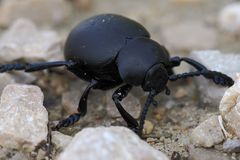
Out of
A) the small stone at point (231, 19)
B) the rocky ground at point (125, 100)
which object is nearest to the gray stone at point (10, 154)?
the rocky ground at point (125, 100)

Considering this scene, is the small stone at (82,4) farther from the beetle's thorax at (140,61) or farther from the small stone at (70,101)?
the beetle's thorax at (140,61)

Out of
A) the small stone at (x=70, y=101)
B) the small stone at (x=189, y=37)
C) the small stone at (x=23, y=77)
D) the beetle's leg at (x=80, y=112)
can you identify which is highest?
the small stone at (x=189, y=37)

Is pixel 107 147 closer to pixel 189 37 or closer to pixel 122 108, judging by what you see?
pixel 122 108

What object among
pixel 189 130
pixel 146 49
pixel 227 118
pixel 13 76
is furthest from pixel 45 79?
pixel 227 118

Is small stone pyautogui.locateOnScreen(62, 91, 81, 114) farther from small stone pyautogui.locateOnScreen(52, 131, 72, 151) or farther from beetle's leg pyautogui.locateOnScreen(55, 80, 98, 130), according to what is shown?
small stone pyautogui.locateOnScreen(52, 131, 72, 151)

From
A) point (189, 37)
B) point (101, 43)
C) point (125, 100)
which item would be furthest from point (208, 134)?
point (189, 37)

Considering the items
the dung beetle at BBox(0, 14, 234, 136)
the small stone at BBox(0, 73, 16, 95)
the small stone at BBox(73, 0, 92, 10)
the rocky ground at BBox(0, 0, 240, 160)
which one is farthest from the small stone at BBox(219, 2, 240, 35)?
the small stone at BBox(0, 73, 16, 95)
